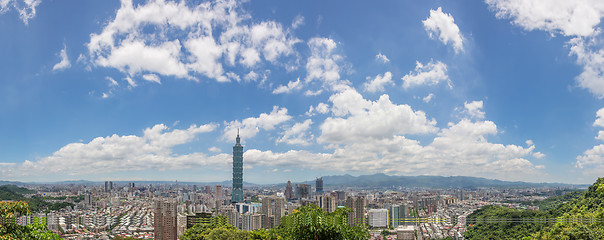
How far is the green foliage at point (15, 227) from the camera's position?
2.70 meters

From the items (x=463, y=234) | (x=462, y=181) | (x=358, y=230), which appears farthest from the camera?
(x=462, y=181)

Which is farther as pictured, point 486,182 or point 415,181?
point 415,181

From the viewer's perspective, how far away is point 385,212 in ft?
138

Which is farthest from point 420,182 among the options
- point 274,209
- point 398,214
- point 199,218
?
point 199,218

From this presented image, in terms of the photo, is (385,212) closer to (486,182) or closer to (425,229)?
(425,229)

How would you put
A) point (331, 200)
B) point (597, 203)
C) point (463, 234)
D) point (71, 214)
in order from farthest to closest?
point (331, 200) → point (71, 214) → point (463, 234) → point (597, 203)

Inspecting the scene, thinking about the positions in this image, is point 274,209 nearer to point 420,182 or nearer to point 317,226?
point 317,226

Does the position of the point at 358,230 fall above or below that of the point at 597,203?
above

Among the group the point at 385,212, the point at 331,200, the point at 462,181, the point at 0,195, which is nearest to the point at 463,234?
the point at 385,212

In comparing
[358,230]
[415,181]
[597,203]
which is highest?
[358,230]

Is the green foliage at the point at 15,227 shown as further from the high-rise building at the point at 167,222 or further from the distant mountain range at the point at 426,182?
the distant mountain range at the point at 426,182

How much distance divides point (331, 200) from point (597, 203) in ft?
113

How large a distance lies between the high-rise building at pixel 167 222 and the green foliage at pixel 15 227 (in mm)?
25877

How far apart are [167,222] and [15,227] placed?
26.3 metres
